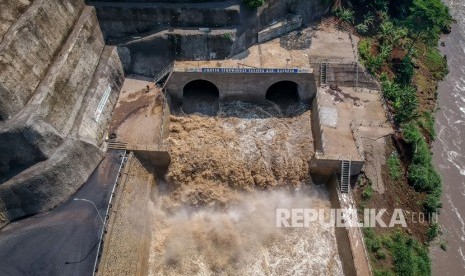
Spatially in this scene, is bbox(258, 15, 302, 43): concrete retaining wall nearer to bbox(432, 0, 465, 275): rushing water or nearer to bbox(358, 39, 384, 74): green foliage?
bbox(358, 39, 384, 74): green foliage

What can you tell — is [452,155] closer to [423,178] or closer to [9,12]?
[423,178]

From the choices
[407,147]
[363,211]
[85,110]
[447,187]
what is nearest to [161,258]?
[85,110]

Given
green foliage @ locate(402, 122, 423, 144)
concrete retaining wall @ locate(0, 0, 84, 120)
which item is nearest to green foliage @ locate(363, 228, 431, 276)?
green foliage @ locate(402, 122, 423, 144)

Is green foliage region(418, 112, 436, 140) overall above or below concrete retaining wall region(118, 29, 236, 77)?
below

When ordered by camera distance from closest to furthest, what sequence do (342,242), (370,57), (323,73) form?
(342,242) < (323,73) < (370,57)

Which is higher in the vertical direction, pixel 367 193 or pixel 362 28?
pixel 362 28

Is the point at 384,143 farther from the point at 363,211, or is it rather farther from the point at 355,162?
the point at 363,211

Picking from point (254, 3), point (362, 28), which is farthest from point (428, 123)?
point (254, 3)

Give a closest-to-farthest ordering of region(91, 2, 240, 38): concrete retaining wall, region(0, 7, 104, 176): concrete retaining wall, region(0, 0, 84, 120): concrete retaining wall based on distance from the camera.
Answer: region(0, 0, 84, 120): concrete retaining wall → region(0, 7, 104, 176): concrete retaining wall → region(91, 2, 240, 38): concrete retaining wall
